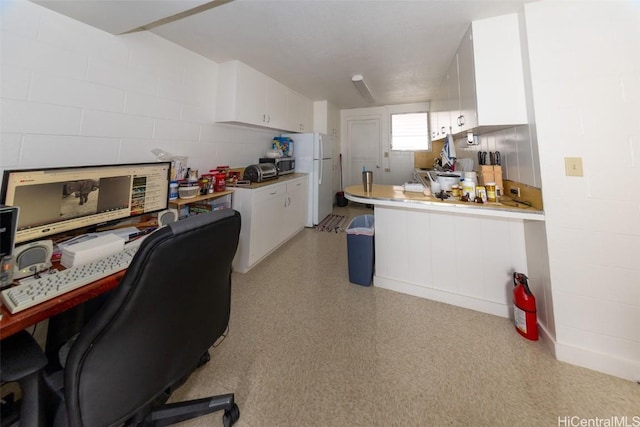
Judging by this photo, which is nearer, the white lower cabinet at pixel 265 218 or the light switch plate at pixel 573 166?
the light switch plate at pixel 573 166

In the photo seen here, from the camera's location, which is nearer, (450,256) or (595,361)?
(595,361)

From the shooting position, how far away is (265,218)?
2.73 metres

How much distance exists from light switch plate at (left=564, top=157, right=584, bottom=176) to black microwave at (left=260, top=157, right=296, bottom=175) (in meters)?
2.86

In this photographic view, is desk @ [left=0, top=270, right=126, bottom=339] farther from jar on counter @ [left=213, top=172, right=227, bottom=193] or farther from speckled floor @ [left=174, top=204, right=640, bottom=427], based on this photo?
jar on counter @ [left=213, top=172, right=227, bottom=193]

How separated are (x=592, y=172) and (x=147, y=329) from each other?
Result: 2.27 metres

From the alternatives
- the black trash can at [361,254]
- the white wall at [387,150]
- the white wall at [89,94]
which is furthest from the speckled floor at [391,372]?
the white wall at [387,150]

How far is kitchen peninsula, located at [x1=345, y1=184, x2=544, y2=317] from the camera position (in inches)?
66.6

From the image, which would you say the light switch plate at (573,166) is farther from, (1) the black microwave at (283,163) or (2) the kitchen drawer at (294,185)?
(1) the black microwave at (283,163)

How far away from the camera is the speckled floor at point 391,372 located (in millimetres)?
1106

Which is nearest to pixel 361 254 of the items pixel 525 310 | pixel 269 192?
pixel 525 310

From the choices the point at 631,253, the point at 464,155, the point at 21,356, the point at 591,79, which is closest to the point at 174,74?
the point at 21,356

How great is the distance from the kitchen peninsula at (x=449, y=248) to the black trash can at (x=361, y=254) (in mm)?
69

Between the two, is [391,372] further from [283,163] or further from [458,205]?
[283,163]

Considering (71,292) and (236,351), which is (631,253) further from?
(71,292)
